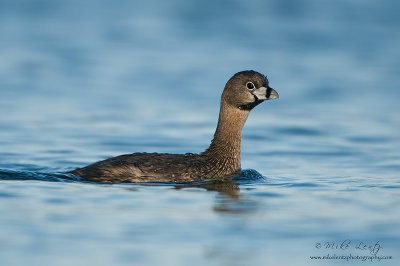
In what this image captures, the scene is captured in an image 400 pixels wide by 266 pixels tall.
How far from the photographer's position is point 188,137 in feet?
66.1

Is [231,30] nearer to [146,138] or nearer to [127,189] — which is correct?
[146,138]

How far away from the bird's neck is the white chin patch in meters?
0.56

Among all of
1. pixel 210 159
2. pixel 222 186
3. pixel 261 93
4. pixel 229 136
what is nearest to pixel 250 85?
pixel 261 93

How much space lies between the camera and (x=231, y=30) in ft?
117

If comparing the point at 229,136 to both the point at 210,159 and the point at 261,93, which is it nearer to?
the point at 210,159

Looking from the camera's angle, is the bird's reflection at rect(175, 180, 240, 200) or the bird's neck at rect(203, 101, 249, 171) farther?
the bird's neck at rect(203, 101, 249, 171)

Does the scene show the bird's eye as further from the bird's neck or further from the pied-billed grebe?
the bird's neck

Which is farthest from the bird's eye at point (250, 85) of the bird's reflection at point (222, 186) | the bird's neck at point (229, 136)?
the bird's reflection at point (222, 186)

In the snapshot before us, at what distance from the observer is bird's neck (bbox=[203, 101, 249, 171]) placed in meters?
15.1

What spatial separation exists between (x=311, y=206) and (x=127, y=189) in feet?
9.61

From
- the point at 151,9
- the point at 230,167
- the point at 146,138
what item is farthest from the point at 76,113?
the point at 151,9

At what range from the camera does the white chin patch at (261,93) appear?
584 inches

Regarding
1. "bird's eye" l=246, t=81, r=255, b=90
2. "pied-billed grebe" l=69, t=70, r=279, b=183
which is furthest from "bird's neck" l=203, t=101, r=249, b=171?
"bird's eye" l=246, t=81, r=255, b=90

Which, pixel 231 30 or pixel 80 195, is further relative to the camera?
pixel 231 30
